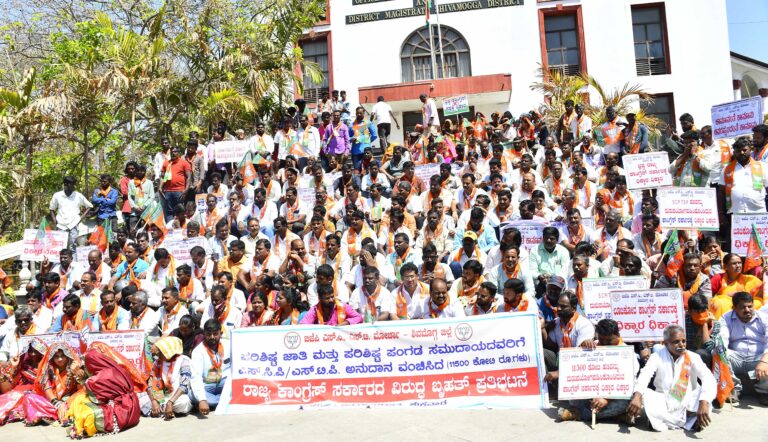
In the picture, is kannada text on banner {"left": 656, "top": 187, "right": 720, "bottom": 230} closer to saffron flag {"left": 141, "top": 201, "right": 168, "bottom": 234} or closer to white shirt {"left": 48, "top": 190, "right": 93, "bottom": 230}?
saffron flag {"left": 141, "top": 201, "right": 168, "bottom": 234}

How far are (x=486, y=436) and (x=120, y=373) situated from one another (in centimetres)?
368

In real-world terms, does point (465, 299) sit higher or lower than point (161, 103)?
lower

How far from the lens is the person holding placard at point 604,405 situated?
5.36 metres

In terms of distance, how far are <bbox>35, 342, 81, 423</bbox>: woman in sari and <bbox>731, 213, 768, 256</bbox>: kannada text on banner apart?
7.31 m

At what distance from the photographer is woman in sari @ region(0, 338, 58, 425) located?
6445 millimetres

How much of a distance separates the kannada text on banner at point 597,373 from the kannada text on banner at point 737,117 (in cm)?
527

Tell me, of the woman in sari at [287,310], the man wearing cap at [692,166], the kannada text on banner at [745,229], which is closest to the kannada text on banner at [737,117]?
the man wearing cap at [692,166]

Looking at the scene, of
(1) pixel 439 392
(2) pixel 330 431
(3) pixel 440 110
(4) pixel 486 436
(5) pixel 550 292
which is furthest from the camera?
(3) pixel 440 110

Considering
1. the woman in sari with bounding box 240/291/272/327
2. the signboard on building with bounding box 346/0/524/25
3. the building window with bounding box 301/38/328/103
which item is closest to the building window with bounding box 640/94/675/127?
the signboard on building with bounding box 346/0/524/25

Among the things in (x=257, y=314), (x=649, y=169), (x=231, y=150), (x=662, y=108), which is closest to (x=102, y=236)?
(x=231, y=150)

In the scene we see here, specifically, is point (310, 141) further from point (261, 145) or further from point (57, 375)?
point (57, 375)

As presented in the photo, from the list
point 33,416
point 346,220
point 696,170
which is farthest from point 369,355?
point 696,170

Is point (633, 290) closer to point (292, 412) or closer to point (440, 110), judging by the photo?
point (292, 412)

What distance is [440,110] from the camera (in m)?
21.8
